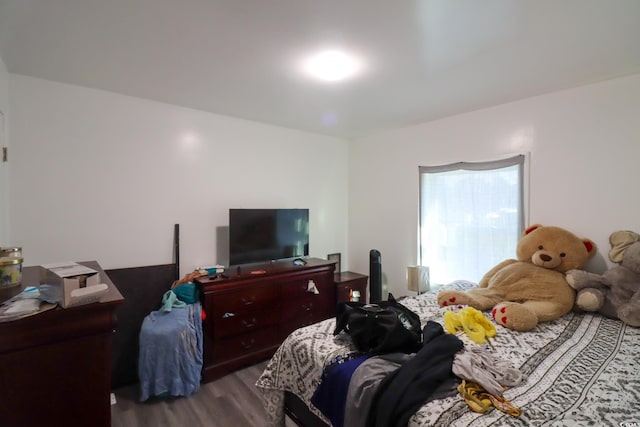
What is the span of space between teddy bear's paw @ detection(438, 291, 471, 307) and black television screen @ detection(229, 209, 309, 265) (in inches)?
64.8

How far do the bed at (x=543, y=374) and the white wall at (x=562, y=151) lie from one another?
842 mm

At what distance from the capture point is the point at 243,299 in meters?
2.73

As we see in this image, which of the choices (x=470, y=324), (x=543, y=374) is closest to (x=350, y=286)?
(x=470, y=324)

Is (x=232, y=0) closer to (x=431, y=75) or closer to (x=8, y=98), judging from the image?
(x=431, y=75)

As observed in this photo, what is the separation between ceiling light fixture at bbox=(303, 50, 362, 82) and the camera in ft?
6.23

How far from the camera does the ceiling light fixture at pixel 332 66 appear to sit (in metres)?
1.90

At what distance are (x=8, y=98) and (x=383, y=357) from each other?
3.08m

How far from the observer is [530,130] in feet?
8.69

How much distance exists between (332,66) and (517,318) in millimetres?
2080

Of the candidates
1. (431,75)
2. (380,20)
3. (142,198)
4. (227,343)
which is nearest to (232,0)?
(380,20)

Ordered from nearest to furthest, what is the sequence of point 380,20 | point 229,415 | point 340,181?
point 380,20
point 229,415
point 340,181

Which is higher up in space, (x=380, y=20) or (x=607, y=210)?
(x=380, y=20)

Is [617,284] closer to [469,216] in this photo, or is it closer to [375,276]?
[469,216]

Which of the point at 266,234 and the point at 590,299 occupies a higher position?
the point at 266,234
